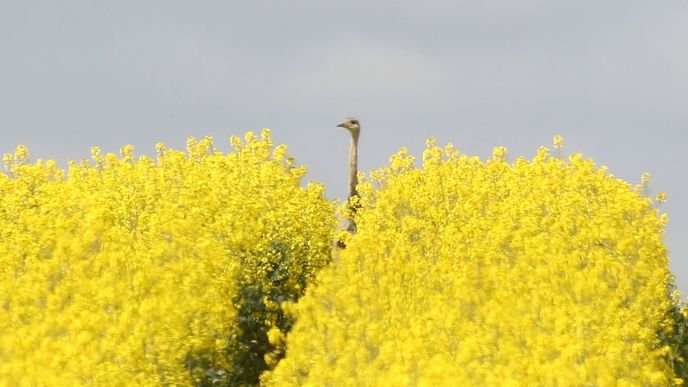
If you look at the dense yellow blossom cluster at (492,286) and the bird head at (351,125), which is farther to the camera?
the bird head at (351,125)

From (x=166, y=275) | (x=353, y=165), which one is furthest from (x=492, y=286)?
(x=353, y=165)

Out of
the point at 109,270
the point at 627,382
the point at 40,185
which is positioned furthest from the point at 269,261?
the point at 40,185

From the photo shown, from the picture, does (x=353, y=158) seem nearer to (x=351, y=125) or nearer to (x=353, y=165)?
(x=353, y=165)

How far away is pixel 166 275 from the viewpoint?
18.8 m

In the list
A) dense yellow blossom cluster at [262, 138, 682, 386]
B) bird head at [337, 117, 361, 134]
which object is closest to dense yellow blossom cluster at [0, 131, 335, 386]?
dense yellow blossom cluster at [262, 138, 682, 386]

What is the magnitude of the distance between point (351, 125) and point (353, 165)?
4.73ft

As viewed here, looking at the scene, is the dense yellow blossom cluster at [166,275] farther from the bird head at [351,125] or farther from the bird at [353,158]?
the bird head at [351,125]

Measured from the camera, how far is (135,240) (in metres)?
23.3

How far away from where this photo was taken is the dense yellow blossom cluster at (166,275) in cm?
1733

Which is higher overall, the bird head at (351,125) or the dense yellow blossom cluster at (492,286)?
the bird head at (351,125)

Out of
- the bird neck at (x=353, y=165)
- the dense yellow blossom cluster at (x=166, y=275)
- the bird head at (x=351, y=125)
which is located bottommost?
the dense yellow blossom cluster at (x=166, y=275)

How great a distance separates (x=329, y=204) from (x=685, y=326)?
8263 mm

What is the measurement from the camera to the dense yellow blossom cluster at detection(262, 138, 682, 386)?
1648cm

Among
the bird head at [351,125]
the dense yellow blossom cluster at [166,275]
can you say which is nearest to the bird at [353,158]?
the bird head at [351,125]
